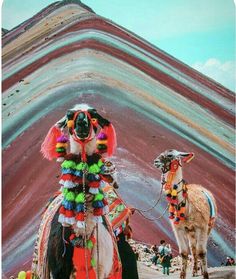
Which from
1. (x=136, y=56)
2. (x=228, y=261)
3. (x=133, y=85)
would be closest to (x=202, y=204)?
(x=228, y=261)

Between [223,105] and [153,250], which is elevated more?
[223,105]

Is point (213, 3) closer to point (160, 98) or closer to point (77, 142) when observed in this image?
point (160, 98)

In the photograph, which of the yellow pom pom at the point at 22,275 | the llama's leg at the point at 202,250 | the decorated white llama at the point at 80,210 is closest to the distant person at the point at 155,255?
A: the llama's leg at the point at 202,250

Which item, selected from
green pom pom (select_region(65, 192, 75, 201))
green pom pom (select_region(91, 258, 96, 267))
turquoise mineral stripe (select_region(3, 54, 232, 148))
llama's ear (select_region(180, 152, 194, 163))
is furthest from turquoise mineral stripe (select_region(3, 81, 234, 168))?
green pom pom (select_region(91, 258, 96, 267))

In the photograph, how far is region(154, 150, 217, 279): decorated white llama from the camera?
3.71 meters

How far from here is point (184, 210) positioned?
3.72 metres

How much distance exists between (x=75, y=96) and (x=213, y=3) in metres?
1.08

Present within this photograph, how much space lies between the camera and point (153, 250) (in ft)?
12.1

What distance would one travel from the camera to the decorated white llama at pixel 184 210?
12.2 feet

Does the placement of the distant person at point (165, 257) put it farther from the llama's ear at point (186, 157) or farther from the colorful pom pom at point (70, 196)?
the colorful pom pom at point (70, 196)

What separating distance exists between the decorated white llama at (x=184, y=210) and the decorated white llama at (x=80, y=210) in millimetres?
775

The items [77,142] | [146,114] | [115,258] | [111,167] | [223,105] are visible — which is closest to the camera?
[77,142]

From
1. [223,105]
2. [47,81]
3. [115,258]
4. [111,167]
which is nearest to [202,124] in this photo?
[223,105]

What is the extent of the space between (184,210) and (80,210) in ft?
3.59
